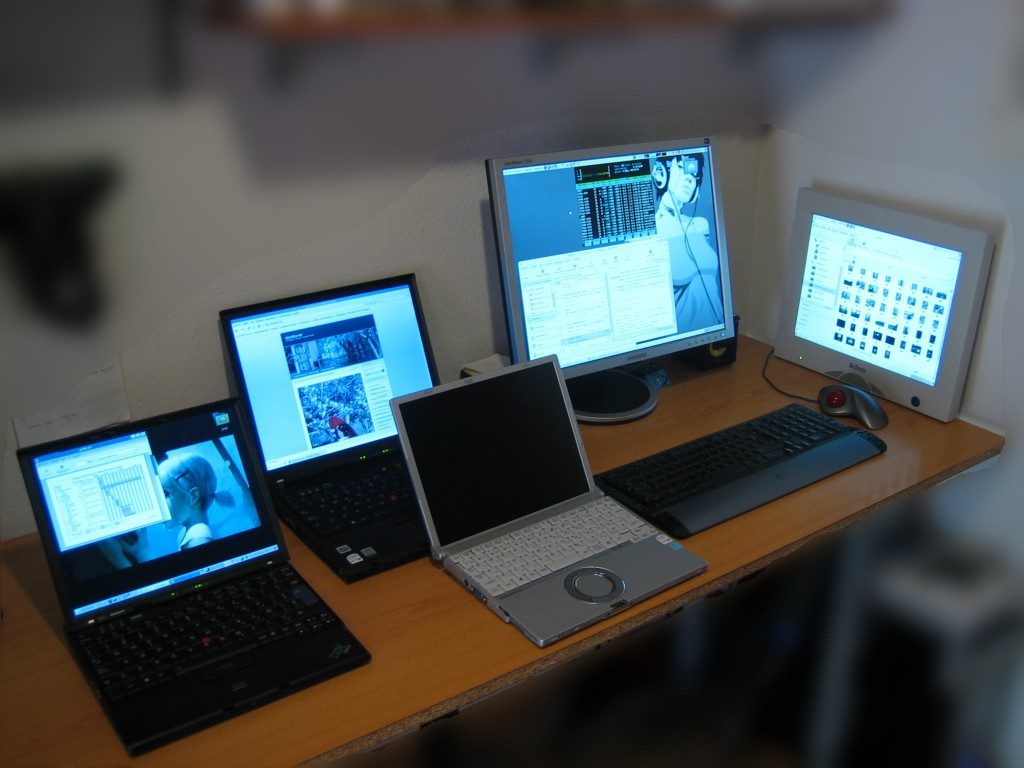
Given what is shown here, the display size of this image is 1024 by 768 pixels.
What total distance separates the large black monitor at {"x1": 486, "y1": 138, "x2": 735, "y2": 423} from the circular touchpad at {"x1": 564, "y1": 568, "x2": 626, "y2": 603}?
0.42m

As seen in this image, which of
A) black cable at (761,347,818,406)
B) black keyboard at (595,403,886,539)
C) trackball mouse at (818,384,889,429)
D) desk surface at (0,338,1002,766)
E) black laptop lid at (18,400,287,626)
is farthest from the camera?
black cable at (761,347,818,406)

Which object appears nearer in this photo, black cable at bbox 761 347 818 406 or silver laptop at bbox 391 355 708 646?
silver laptop at bbox 391 355 708 646

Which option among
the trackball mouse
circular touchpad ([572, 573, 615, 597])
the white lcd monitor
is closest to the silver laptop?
circular touchpad ([572, 573, 615, 597])

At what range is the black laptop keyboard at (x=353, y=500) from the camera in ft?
4.33

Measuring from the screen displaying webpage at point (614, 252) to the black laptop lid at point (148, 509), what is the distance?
0.53 m

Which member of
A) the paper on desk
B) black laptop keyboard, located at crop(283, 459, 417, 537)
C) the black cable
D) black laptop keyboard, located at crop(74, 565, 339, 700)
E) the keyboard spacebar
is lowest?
the keyboard spacebar

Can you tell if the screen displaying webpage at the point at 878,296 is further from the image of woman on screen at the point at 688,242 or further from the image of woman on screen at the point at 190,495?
the image of woman on screen at the point at 190,495

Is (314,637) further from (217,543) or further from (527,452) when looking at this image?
(527,452)

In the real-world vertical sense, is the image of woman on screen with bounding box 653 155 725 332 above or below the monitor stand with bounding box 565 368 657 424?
above

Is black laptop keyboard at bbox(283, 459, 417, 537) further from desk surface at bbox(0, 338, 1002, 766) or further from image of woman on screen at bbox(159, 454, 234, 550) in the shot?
A: image of woman on screen at bbox(159, 454, 234, 550)

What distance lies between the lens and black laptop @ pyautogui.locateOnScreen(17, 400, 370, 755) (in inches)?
40.4

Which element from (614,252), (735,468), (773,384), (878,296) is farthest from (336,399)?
(878,296)

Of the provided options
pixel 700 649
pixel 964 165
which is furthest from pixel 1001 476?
pixel 700 649

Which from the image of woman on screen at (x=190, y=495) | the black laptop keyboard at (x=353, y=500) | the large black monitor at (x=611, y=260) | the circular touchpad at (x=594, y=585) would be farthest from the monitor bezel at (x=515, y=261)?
the image of woman on screen at (x=190, y=495)
